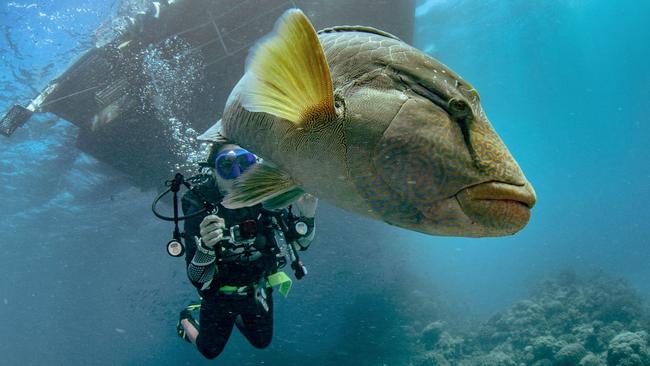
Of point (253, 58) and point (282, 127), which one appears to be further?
point (282, 127)

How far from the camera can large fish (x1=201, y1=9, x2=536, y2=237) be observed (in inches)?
36.5

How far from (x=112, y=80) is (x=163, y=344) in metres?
26.2

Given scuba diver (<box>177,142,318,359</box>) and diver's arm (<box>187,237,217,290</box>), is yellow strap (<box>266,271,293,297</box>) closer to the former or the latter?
scuba diver (<box>177,142,318,359</box>)

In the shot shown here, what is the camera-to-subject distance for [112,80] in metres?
11.8

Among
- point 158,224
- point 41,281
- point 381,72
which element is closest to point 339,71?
point 381,72

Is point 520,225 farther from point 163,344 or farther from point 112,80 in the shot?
point 163,344

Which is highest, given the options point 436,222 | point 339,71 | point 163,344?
point 339,71

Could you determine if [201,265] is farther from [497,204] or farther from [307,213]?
[497,204]

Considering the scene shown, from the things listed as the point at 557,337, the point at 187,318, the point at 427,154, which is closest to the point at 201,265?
the point at 427,154

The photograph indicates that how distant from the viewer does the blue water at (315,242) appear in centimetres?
1528

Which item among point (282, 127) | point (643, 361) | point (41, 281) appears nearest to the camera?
point (282, 127)

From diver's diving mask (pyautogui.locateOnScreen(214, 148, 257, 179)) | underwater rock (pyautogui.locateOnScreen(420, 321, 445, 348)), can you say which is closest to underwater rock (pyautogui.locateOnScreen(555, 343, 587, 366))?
underwater rock (pyautogui.locateOnScreen(420, 321, 445, 348))

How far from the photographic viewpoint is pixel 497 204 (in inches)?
36.4

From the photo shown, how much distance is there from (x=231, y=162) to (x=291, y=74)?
217 centimetres
